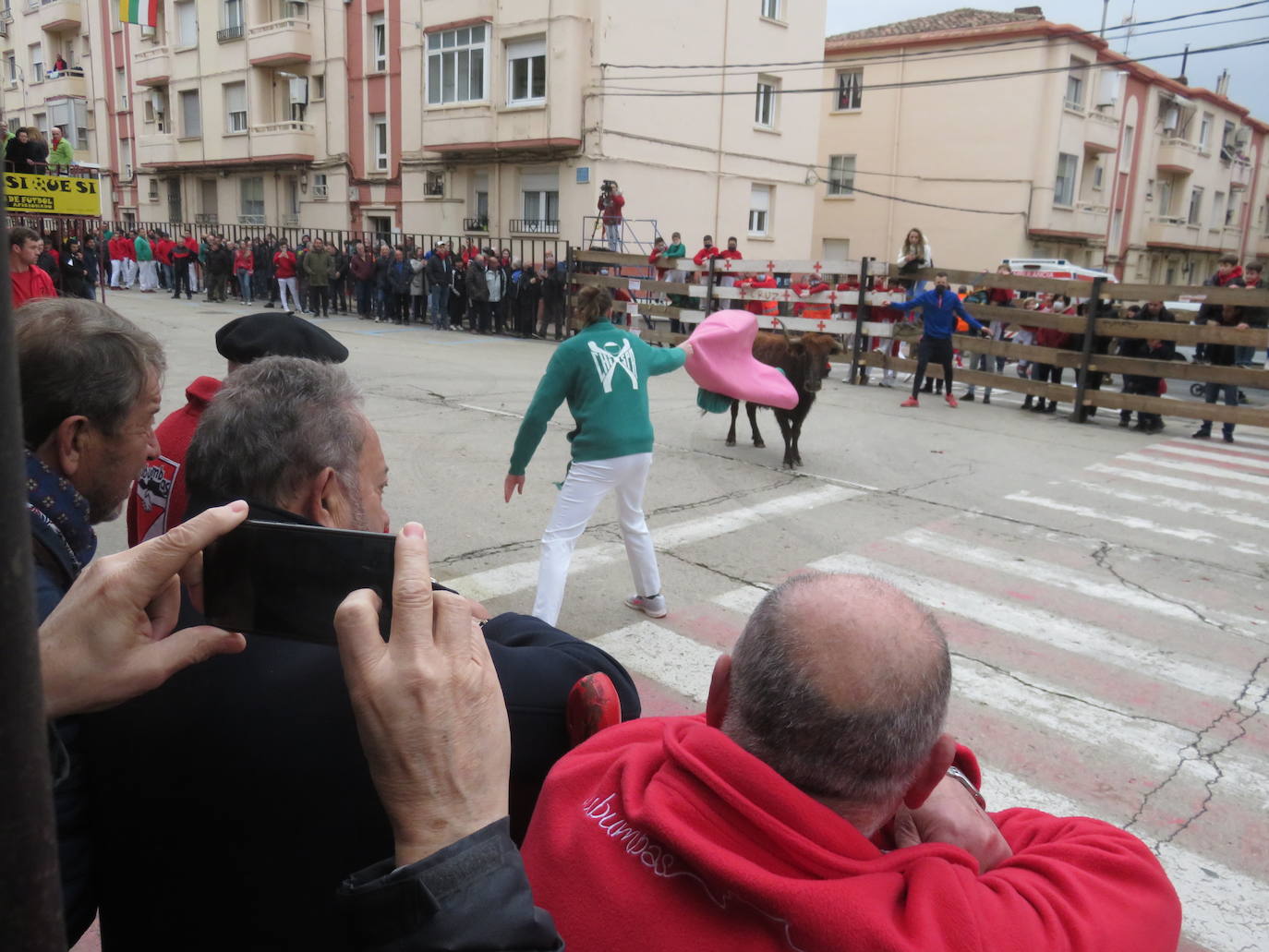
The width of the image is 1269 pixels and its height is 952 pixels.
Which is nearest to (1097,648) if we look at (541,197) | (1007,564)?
(1007,564)

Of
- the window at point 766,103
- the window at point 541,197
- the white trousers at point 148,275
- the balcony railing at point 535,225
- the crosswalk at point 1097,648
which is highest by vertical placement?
the window at point 766,103

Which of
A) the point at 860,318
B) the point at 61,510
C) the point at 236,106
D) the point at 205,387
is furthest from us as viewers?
the point at 236,106

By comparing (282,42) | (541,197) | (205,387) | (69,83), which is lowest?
(205,387)

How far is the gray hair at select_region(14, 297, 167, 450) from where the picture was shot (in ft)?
7.17

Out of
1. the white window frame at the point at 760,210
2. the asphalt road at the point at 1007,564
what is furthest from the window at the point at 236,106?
the asphalt road at the point at 1007,564

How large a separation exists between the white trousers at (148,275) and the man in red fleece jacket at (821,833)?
1362 inches

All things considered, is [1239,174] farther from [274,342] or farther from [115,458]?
[115,458]

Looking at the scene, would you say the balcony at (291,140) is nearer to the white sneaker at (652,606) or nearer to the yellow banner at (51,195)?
the yellow banner at (51,195)

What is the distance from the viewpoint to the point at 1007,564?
22.4ft

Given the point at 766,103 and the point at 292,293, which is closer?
the point at 292,293

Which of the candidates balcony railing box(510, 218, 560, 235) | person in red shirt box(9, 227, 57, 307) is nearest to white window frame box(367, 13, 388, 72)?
balcony railing box(510, 218, 560, 235)

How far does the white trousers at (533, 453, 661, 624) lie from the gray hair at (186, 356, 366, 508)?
10.7ft

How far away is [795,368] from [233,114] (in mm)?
32814

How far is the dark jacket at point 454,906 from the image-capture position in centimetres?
95
